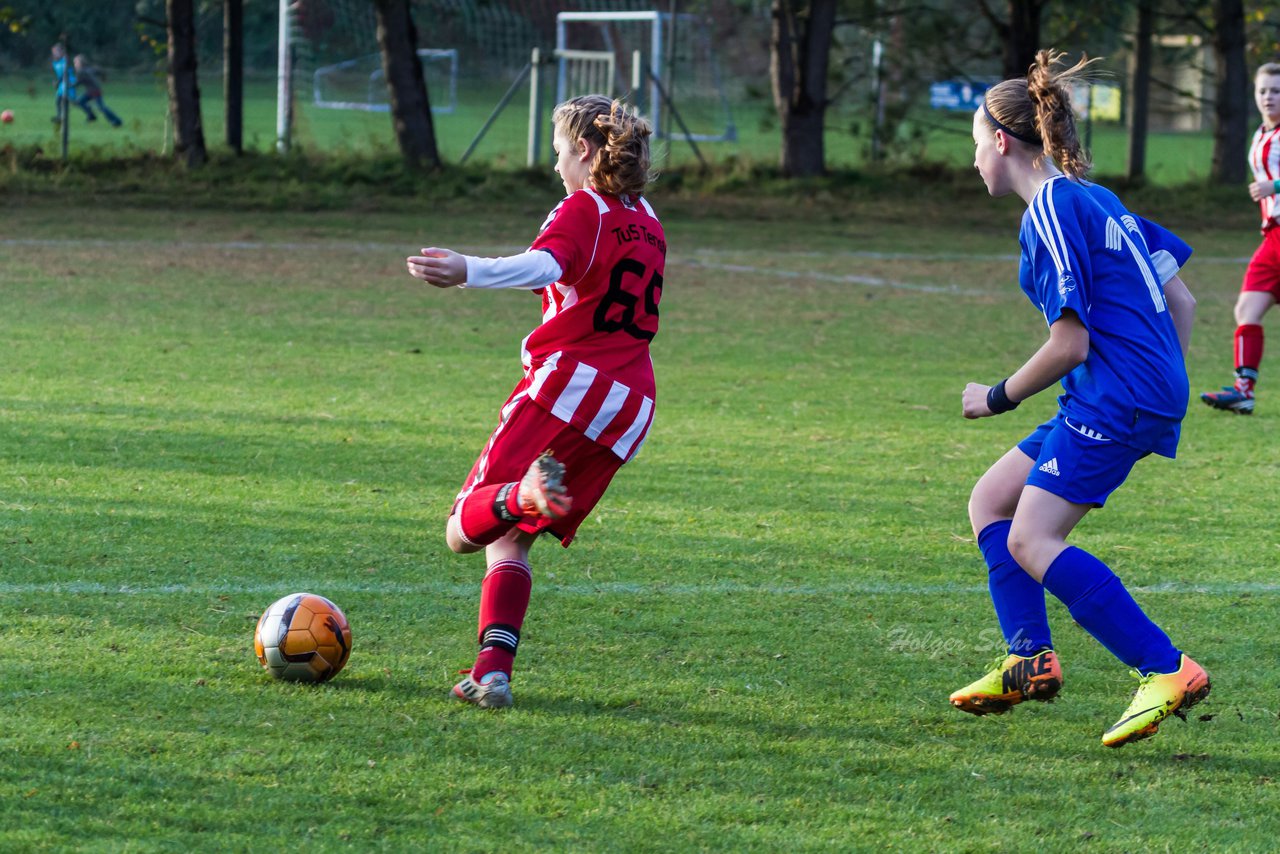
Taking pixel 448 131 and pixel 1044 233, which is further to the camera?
pixel 448 131

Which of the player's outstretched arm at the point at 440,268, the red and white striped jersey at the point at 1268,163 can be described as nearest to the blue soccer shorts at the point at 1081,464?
the player's outstretched arm at the point at 440,268

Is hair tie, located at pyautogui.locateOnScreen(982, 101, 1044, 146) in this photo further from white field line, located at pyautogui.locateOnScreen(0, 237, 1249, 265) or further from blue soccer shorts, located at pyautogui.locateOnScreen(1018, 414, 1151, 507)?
white field line, located at pyautogui.locateOnScreen(0, 237, 1249, 265)

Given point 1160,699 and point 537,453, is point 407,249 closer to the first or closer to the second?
point 537,453

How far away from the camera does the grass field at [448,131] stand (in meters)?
22.3

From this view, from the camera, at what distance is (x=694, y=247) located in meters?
16.9

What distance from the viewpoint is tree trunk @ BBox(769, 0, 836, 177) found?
2158cm

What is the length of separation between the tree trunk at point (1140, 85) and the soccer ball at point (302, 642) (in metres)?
21.7

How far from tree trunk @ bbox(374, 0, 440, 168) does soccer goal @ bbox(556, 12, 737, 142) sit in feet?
10.00

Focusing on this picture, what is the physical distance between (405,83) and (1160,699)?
18.8m

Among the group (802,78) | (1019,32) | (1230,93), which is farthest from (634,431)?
(1230,93)

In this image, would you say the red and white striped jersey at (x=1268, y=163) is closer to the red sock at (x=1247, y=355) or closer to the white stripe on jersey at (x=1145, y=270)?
the red sock at (x=1247, y=355)

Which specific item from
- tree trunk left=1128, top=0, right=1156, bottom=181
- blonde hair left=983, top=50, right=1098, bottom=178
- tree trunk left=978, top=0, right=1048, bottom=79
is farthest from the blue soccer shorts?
tree trunk left=1128, top=0, right=1156, bottom=181

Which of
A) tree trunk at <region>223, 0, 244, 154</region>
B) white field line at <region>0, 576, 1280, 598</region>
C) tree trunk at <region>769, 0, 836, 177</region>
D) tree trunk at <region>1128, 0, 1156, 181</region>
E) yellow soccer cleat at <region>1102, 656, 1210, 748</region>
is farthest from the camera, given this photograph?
tree trunk at <region>1128, 0, 1156, 181</region>

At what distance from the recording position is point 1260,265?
909 centimetres
